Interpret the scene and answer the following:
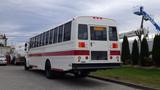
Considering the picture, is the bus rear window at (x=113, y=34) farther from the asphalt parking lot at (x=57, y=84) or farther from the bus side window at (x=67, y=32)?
the asphalt parking lot at (x=57, y=84)

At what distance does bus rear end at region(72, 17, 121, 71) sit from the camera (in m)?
16.3

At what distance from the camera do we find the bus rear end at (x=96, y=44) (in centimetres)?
1633

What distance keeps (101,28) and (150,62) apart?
478 inches

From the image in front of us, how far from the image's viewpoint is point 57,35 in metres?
19.2

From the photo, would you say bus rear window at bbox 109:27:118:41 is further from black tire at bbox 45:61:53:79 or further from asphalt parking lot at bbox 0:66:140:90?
black tire at bbox 45:61:53:79

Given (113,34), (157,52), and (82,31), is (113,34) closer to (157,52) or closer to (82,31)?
(82,31)

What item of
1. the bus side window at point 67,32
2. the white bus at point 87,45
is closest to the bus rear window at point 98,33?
the white bus at point 87,45

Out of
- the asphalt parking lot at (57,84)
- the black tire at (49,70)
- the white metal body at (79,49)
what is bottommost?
the asphalt parking lot at (57,84)

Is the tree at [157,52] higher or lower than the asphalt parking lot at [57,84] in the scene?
higher

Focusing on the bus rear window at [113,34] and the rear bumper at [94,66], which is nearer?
the rear bumper at [94,66]

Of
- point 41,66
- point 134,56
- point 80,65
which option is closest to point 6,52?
point 134,56

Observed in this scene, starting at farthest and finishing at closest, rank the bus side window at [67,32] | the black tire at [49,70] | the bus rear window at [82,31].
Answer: the black tire at [49,70], the bus side window at [67,32], the bus rear window at [82,31]

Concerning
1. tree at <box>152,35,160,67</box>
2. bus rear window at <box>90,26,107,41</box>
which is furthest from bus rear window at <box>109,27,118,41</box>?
tree at <box>152,35,160,67</box>

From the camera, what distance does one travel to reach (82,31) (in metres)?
16.8
